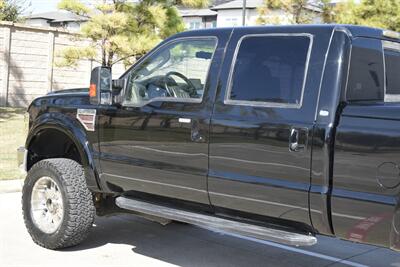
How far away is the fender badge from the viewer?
16.8ft

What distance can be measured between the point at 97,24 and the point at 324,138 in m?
10.9

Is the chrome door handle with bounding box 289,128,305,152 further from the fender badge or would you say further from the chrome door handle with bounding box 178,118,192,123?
the fender badge

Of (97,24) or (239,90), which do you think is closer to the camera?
(239,90)

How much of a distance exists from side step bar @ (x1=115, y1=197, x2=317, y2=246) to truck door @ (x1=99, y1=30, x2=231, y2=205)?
12 cm

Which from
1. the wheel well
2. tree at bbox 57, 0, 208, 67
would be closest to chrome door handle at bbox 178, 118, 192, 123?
the wheel well

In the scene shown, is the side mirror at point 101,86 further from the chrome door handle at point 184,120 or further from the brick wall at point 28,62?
the brick wall at point 28,62

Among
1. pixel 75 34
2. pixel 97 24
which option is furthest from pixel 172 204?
pixel 75 34

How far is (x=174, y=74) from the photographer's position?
190 inches

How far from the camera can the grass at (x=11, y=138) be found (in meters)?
8.54

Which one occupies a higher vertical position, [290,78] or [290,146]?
[290,78]

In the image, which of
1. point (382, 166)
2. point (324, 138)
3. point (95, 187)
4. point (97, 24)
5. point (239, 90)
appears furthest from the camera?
point (97, 24)

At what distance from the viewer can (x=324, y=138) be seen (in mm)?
3688

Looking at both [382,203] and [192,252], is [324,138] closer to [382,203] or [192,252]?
[382,203]

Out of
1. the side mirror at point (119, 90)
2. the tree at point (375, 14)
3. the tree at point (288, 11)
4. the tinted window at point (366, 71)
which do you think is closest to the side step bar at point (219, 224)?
the side mirror at point (119, 90)
